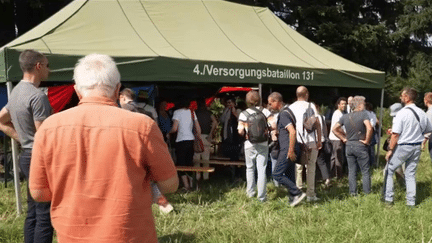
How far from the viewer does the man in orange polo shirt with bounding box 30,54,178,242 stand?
180 centimetres

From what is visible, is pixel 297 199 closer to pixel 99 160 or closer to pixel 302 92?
pixel 302 92

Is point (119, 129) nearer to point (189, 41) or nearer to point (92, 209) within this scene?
point (92, 209)

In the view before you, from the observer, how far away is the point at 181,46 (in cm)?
738

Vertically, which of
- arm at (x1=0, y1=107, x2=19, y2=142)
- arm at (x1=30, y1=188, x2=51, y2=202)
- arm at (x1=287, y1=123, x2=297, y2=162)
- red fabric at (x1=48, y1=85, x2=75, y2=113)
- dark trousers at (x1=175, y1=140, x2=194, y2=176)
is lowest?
dark trousers at (x1=175, y1=140, x2=194, y2=176)

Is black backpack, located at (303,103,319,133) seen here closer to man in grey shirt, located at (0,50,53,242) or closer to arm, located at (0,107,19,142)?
man in grey shirt, located at (0,50,53,242)

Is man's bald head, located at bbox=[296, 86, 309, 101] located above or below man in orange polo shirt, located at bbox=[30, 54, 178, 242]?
above

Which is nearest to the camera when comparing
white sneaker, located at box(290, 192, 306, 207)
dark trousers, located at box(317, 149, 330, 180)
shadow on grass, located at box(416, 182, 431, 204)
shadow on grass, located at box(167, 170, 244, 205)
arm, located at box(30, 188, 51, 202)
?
arm, located at box(30, 188, 51, 202)

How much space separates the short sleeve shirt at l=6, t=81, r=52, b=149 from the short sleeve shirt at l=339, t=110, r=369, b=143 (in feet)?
13.4

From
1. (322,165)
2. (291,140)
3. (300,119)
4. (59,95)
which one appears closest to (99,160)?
(291,140)

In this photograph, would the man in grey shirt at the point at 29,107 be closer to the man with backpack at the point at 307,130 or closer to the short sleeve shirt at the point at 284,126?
the short sleeve shirt at the point at 284,126

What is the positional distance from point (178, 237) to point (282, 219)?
1276 mm

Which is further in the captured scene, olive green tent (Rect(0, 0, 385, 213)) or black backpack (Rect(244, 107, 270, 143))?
olive green tent (Rect(0, 0, 385, 213))

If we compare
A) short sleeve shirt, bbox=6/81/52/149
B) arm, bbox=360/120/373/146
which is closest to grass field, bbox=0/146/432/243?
arm, bbox=360/120/373/146

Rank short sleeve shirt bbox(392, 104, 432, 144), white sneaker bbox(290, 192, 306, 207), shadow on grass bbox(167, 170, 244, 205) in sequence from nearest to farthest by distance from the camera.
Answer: short sleeve shirt bbox(392, 104, 432, 144) < white sneaker bbox(290, 192, 306, 207) < shadow on grass bbox(167, 170, 244, 205)
